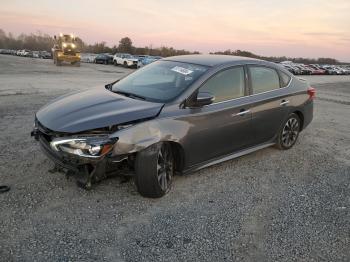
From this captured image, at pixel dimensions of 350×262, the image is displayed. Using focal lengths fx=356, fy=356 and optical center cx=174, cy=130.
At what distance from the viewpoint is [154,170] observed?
3.92 meters

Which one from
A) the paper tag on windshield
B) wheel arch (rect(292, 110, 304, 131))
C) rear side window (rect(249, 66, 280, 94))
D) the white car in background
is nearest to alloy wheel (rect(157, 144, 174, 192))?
the paper tag on windshield

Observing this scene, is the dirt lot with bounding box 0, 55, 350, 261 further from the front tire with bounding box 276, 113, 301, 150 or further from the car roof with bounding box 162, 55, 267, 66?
the car roof with bounding box 162, 55, 267, 66

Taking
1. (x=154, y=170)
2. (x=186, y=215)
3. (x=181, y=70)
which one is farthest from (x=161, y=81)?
(x=186, y=215)

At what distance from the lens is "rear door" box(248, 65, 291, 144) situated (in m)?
5.25

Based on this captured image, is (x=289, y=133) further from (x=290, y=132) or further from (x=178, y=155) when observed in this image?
(x=178, y=155)

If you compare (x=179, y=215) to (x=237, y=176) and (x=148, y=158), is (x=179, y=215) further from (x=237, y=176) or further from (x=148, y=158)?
(x=237, y=176)

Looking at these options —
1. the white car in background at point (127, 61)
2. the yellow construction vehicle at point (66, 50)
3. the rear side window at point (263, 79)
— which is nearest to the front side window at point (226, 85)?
the rear side window at point (263, 79)

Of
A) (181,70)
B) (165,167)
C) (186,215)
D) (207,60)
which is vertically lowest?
(186,215)

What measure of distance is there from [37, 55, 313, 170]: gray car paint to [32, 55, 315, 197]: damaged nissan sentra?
0.04ft

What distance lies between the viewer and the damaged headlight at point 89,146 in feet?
12.0

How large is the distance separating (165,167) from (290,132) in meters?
3.00

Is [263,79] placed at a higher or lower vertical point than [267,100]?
higher

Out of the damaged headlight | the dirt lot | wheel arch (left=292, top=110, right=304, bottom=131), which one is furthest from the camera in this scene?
wheel arch (left=292, top=110, right=304, bottom=131)

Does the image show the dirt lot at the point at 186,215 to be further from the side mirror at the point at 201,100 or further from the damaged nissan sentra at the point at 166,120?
the side mirror at the point at 201,100
